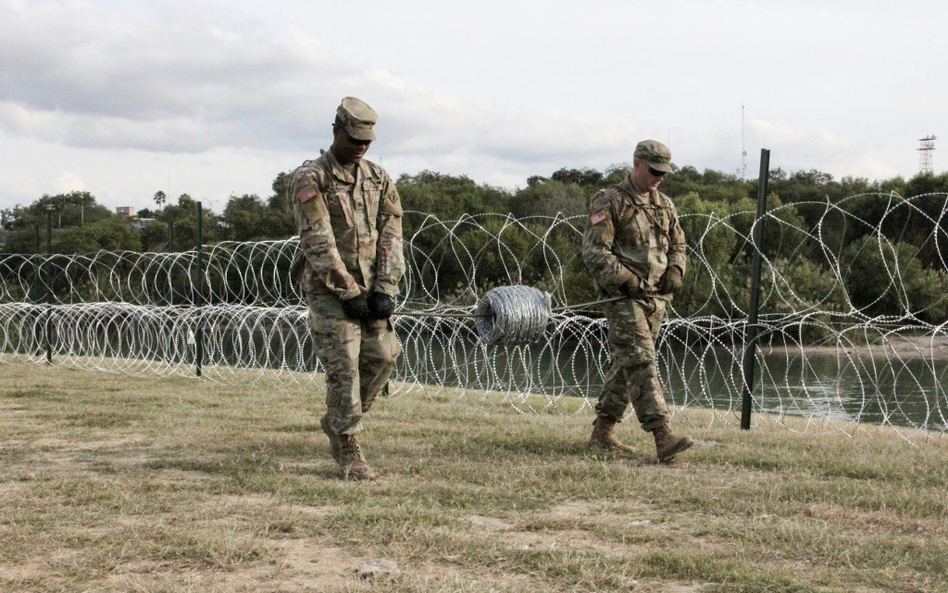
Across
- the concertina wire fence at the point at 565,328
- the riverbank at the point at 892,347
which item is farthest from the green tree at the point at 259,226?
the riverbank at the point at 892,347

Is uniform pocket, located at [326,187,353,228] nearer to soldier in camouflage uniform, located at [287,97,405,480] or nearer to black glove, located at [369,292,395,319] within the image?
soldier in camouflage uniform, located at [287,97,405,480]

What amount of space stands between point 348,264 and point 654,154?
6.40 feet

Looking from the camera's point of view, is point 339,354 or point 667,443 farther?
point 667,443

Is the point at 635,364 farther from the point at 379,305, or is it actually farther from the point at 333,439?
the point at 333,439

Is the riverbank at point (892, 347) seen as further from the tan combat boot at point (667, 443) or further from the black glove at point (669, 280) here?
the tan combat boot at point (667, 443)

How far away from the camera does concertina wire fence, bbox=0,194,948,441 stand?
29.2ft

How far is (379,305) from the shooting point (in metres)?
6.49

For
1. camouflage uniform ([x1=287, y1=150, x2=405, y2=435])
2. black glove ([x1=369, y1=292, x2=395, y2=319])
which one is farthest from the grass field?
black glove ([x1=369, y1=292, x2=395, y2=319])

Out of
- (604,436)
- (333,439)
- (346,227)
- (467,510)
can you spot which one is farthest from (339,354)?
(604,436)

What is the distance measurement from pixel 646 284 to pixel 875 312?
1392 centimetres

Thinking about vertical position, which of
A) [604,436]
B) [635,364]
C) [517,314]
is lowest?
[604,436]

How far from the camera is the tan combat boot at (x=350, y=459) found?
20.7ft

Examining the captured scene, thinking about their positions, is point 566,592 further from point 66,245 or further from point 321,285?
point 66,245

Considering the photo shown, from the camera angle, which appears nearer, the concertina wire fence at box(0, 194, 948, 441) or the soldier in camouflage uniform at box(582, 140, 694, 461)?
the soldier in camouflage uniform at box(582, 140, 694, 461)
